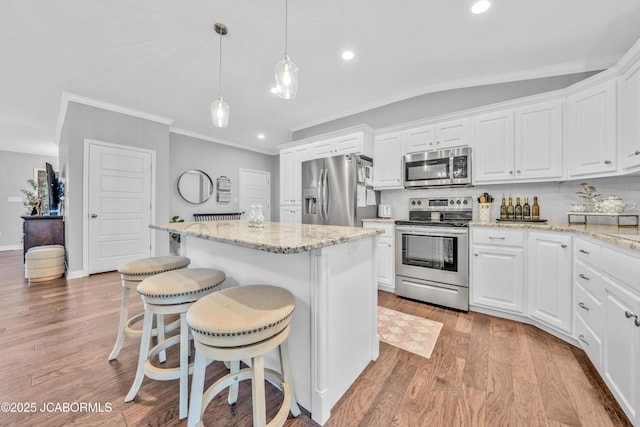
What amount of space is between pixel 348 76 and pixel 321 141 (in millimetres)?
1046

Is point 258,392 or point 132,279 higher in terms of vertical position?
point 132,279

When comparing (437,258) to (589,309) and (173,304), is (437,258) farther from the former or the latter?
(173,304)

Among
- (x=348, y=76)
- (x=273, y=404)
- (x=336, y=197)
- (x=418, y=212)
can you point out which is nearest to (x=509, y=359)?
(x=273, y=404)

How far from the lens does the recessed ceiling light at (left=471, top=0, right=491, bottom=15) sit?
1907 millimetres

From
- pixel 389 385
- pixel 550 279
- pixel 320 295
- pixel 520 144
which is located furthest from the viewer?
pixel 520 144

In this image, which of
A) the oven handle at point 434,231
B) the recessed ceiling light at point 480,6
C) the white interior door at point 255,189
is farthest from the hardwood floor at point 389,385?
the white interior door at point 255,189

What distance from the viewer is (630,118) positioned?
1862 mm

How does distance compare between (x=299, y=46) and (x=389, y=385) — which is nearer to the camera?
(x=389, y=385)

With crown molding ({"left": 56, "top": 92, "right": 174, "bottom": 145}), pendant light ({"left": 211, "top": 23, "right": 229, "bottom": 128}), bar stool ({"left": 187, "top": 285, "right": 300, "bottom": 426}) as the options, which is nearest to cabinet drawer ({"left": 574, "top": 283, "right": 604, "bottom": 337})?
bar stool ({"left": 187, "top": 285, "right": 300, "bottom": 426})

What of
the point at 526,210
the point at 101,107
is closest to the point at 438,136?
the point at 526,210

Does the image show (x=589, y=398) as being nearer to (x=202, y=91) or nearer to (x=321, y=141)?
(x=321, y=141)

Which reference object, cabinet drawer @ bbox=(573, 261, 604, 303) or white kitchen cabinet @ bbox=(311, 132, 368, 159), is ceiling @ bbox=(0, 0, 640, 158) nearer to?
white kitchen cabinet @ bbox=(311, 132, 368, 159)

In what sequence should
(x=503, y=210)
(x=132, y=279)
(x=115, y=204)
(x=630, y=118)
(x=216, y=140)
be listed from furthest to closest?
(x=216, y=140), (x=115, y=204), (x=503, y=210), (x=630, y=118), (x=132, y=279)

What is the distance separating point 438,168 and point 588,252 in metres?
1.61
